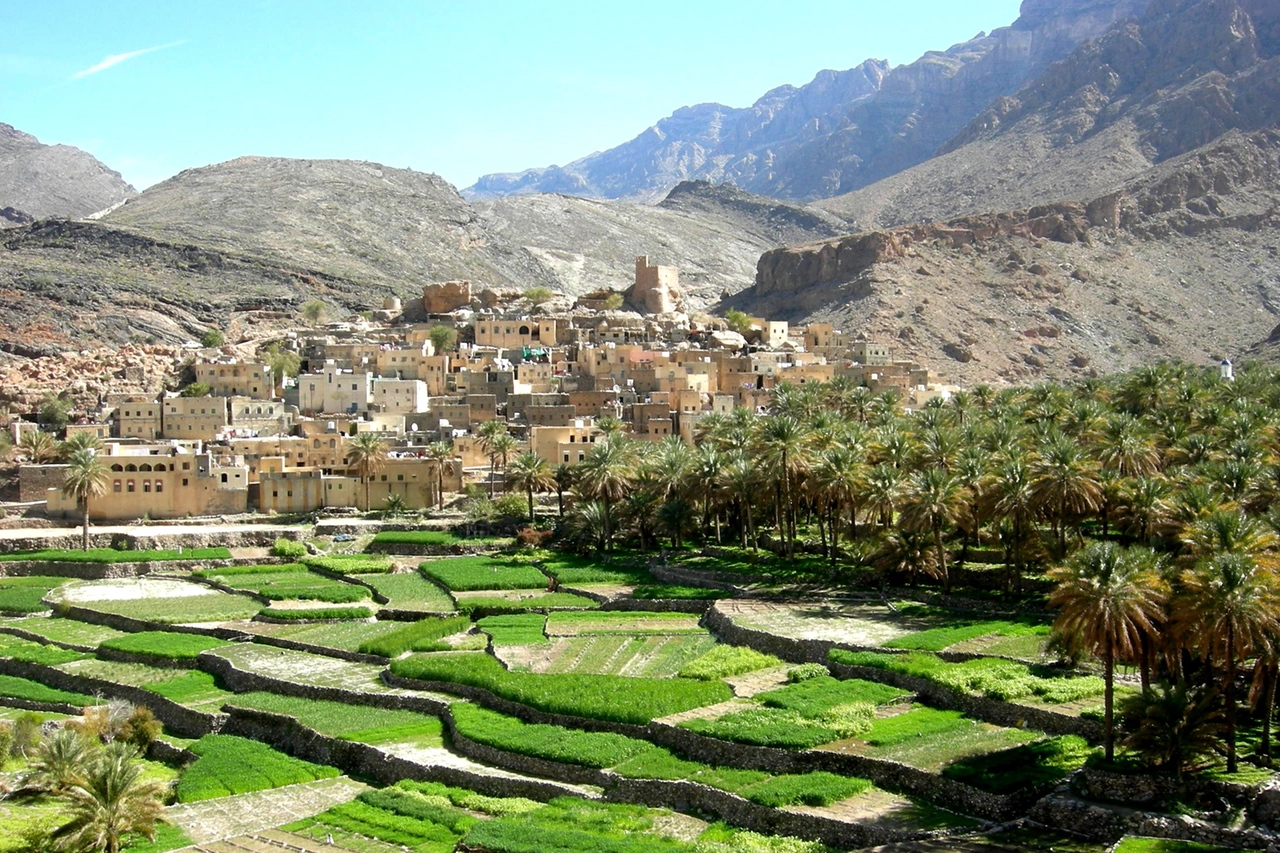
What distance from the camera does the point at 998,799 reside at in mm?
27562

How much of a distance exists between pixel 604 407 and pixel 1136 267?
270 ft

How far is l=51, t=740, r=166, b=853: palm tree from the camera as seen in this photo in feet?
98.3

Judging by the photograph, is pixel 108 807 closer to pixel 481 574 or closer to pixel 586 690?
pixel 586 690

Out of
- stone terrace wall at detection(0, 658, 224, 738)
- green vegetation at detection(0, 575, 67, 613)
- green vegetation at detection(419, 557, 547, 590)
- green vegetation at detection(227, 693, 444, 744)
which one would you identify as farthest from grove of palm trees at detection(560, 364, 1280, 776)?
stone terrace wall at detection(0, 658, 224, 738)

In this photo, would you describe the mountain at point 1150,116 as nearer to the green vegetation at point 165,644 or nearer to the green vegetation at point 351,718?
the green vegetation at point 165,644

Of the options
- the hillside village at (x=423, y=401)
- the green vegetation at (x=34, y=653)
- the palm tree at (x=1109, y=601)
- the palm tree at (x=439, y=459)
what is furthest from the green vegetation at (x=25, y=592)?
the palm tree at (x=1109, y=601)

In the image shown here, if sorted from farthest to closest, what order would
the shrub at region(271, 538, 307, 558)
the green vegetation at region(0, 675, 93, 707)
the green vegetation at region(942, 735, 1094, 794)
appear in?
the shrub at region(271, 538, 307, 558) → the green vegetation at region(0, 675, 93, 707) → the green vegetation at region(942, 735, 1094, 794)

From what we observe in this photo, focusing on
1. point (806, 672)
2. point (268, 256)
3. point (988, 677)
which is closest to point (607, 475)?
point (806, 672)

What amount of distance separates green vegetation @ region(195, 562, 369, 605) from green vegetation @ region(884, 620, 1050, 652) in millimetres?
23360

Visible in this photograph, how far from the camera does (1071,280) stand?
13425cm

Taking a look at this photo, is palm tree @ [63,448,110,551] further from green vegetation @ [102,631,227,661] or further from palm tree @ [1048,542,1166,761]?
palm tree @ [1048,542,1166,761]

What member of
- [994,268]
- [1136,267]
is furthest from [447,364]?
[1136,267]

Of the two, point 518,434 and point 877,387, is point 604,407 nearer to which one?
point 518,434

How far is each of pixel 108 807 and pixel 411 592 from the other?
23.4 meters
